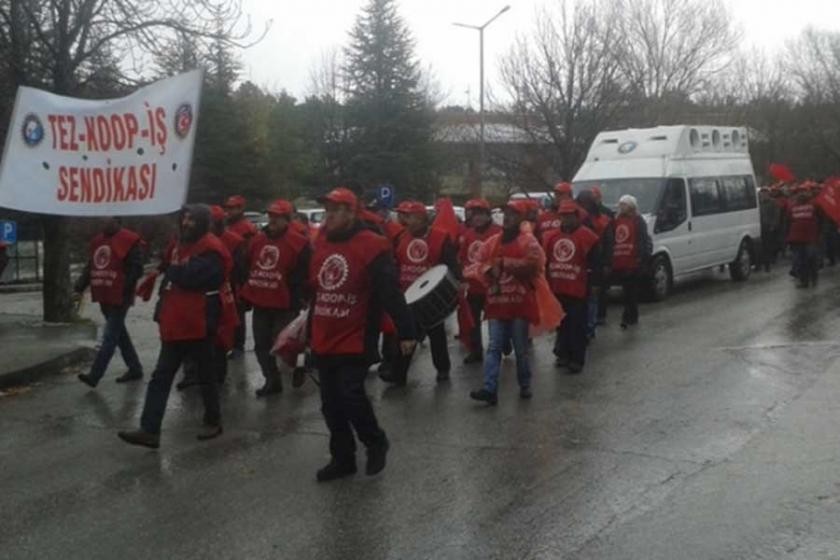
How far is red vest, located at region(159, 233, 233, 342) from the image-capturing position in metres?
7.54

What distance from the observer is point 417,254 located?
10.5 metres

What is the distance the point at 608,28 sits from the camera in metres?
31.4

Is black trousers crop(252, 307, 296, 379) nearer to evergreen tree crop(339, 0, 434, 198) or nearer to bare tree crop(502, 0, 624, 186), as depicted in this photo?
bare tree crop(502, 0, 624, 186)

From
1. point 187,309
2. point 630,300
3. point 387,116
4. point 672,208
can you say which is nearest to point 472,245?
point 630,300

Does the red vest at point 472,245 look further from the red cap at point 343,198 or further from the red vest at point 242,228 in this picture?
the red cap at point 343,198

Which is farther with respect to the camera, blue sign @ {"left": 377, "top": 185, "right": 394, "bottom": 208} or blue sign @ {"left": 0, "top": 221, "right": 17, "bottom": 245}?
blue sign @ {"left": 0, "top": 221, "right": 17, "bottom": 245}

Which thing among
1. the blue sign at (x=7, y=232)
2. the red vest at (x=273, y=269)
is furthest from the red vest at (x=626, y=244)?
the blue sign at (x=7, y=232)

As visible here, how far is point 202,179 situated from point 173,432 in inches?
1389

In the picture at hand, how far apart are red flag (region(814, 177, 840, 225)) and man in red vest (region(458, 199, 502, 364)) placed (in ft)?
26.8

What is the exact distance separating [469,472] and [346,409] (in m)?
0.90

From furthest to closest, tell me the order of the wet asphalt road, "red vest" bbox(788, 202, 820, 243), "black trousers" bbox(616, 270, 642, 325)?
"red vest" bbox(788, 202, 820, 243) < "black trousers" bbox(616, 270, 642, 325) < the wet asphalt road

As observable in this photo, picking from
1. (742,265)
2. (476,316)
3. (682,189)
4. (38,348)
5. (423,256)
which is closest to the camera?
(423,256)

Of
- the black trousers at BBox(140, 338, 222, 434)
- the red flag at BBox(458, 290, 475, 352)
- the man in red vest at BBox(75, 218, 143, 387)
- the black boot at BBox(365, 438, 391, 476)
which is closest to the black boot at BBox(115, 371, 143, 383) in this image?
the man in red vest at BBox(75, 218, 143, 387)

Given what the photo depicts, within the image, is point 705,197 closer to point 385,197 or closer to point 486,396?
point 385,197
